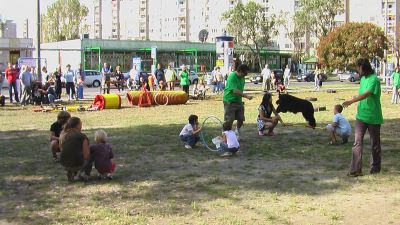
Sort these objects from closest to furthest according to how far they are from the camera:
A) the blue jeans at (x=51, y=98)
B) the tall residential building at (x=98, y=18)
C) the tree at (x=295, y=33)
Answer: the blue jeans at (x=51, y=98)
the tree at (x=295, y=33)
the tall residential building at (x=98, y=18)

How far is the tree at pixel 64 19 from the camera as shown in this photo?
9762 centimetres

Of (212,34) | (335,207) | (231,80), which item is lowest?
(335,207)

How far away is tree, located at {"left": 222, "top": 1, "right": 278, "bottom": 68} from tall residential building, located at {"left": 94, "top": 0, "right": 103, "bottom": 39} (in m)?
78.0

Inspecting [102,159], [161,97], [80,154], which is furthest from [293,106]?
[161,97]

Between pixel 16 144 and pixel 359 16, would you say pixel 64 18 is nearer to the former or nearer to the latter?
pixel 359 16

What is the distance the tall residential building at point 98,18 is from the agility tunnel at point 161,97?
127250mm

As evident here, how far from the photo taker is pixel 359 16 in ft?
352

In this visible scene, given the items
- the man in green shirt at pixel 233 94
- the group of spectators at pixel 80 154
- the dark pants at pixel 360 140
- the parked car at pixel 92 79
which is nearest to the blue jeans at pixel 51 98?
the man in green shirt at pixel 233 94

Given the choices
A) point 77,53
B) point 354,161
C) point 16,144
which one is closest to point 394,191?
point 354,161

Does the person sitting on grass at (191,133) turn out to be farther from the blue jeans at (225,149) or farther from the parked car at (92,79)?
the parked car at (92,79)

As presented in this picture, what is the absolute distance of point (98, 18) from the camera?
490 ft

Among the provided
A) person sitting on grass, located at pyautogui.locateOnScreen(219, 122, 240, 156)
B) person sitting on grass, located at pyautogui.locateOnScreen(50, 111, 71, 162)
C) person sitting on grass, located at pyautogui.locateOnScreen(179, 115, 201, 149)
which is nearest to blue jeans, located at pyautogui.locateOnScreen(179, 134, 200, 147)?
person sitting on grass, located at pyautogui.locateOnScreen(179, 115, 201, 149)

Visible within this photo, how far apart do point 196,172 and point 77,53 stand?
209 feet

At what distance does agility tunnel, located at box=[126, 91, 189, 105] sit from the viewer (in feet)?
78.7
